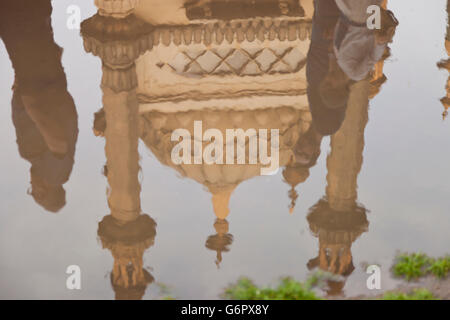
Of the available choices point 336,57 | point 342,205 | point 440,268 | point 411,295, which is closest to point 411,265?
point 440,268

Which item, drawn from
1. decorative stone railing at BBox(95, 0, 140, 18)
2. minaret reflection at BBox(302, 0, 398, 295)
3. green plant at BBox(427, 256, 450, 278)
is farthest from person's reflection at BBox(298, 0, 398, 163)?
decorative stone railing at BBox(95, 0, 140, 18)

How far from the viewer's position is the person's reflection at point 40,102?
24.5 ft

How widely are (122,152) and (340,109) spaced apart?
1604 mm

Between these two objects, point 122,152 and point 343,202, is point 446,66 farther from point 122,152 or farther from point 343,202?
point 122,152

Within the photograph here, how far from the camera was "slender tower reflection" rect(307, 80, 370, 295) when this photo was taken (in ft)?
21.1

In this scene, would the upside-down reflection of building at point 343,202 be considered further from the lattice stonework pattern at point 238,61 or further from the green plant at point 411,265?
the lattice stonework pattern at point 238,61

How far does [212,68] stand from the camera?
27.9 feet

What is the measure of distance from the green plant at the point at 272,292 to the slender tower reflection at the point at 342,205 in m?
0.15

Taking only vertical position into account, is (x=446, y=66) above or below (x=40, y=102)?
above

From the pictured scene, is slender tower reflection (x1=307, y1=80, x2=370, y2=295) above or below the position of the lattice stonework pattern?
below

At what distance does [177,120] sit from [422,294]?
8.16 feet

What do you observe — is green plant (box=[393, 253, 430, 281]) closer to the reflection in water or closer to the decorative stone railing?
the reflection in water

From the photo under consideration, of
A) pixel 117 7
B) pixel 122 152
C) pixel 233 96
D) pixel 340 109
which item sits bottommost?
pixel 122 152
